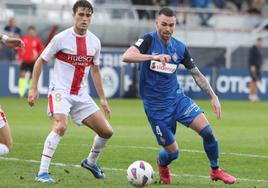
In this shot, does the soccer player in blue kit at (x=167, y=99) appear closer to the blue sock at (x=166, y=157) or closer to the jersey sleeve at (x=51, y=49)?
the blue sock at (x=166, y=157)

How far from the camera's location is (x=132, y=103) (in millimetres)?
30562

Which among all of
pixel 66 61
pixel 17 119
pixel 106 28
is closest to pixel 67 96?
pixel 66 61

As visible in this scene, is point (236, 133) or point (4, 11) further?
point (4, 11)

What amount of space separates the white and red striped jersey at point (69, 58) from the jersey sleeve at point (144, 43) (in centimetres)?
84

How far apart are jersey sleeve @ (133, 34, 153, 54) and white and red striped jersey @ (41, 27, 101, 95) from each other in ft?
2.77

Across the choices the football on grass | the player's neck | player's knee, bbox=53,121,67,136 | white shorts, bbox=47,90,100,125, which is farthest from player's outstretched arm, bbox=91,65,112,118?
the football on grass

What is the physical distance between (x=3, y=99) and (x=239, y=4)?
14.8 metres

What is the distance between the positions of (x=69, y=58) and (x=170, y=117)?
1571 millimetres

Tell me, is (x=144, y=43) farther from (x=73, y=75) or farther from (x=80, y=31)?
(x=73, y=75)

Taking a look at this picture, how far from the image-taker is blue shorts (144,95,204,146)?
39.6ft

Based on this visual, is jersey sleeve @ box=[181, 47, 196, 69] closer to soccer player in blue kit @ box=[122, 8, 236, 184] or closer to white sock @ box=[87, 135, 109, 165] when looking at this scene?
soccer player in blue kit @ box=[122, 8, 236, 184]

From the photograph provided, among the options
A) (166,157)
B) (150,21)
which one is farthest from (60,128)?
→ (150,21)

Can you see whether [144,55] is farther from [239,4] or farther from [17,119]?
[239,4]

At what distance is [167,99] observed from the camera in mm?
12172
